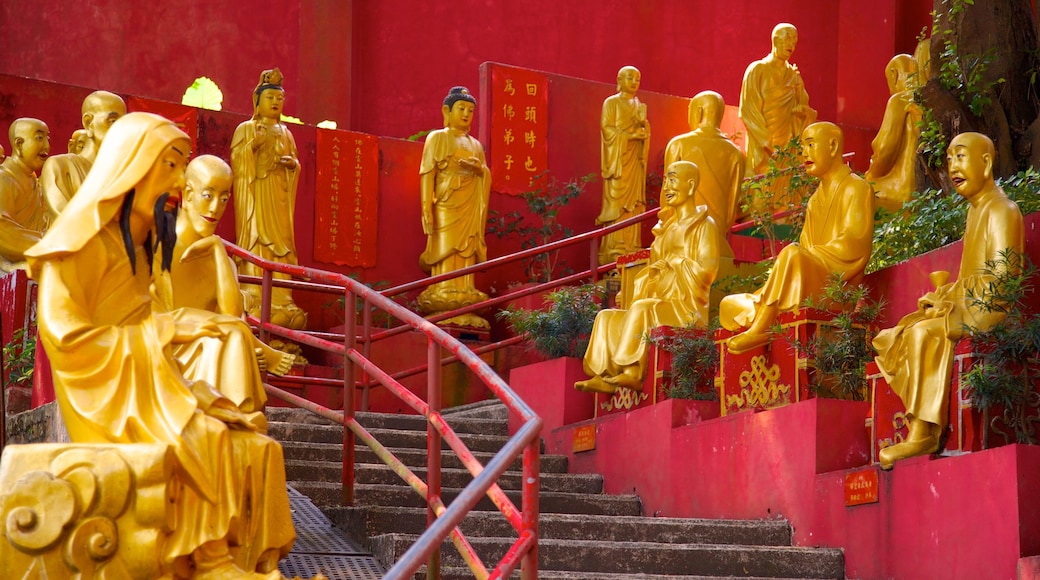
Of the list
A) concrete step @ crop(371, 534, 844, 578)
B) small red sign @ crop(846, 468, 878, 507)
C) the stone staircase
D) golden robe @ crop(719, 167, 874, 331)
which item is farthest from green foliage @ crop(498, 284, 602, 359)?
concrete step @ crop(371, 534, 844, 578)

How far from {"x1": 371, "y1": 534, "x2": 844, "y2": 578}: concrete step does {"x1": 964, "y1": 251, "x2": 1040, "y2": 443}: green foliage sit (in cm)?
111

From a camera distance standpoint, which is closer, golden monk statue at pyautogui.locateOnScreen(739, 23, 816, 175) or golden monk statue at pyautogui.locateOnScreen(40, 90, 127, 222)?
golden monk statue at pyautogui.locateOnScreen(40, 90, 127, 222)

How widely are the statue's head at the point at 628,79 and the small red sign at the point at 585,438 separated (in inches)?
221

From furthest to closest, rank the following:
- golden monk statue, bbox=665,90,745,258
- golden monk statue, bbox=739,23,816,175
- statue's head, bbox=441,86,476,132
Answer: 1. golden monk statue, bbox=739,23,816,175
2. statue's head, bbox=441,86,476,132
3. golden monk statue, bbox=665,90,745,258

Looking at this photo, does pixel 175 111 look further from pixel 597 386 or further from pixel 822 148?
pixel 822 148

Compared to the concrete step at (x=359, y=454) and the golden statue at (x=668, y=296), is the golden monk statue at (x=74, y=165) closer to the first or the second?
the concrete step at (x=359, y=454)

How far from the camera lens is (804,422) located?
7953 millimetres

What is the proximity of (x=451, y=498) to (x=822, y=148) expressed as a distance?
2.89 m

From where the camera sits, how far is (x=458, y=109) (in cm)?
1370

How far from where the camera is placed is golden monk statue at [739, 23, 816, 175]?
571 inches

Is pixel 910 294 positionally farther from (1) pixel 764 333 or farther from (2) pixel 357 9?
(2) pixel 357 9

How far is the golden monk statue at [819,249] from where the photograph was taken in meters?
8.59

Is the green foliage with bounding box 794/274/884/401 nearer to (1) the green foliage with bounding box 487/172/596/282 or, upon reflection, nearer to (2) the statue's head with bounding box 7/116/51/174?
(2) the statue's head with bounding box 7/116/51/174

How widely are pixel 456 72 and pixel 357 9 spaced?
1.21m
